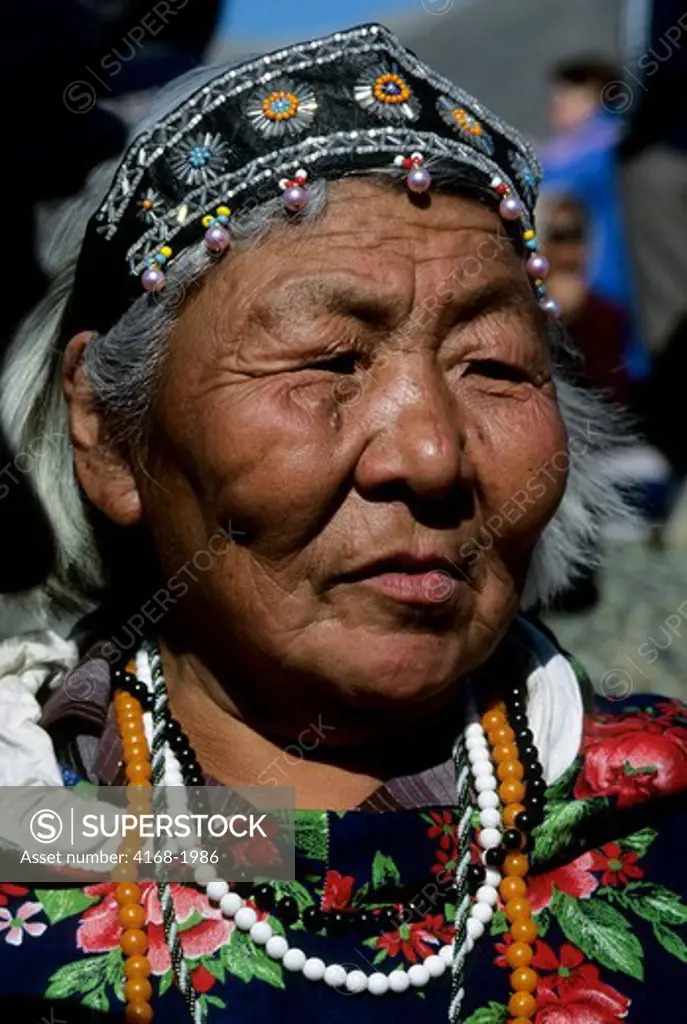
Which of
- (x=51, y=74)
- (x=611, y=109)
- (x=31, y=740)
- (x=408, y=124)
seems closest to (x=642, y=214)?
(x=611, y=109)

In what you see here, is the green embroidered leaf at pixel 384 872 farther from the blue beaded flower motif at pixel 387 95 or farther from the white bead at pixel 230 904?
the blue beaded flower motif at pixel 387 95

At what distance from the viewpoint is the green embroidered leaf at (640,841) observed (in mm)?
2197

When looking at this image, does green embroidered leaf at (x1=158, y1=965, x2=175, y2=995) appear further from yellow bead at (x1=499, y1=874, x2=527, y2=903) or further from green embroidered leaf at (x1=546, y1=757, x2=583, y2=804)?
green embroidered leaf at (x1=546, y1=757, x2=583, y2=804)

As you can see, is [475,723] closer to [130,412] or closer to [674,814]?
[674,814]

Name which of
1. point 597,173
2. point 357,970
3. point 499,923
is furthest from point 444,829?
point 597,173

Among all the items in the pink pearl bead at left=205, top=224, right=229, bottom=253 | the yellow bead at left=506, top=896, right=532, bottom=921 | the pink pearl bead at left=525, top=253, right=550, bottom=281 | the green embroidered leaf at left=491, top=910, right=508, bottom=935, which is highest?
the pink pearl bead at left=205, top=224, right=229, bottom=253

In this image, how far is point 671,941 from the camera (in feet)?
6.89

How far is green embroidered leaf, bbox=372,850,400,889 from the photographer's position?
2064mm

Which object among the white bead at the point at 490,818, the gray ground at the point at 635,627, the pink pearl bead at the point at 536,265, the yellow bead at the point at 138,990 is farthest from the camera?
the gray ground at the point at 635,627

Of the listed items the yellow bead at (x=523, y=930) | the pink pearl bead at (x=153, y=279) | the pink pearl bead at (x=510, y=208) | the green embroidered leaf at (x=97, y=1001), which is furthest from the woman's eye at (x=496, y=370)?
the green embroidered leaf at (x=97, y=1001)

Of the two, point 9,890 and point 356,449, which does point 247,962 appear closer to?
point 9,890

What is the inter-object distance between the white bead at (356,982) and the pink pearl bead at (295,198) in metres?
1.06

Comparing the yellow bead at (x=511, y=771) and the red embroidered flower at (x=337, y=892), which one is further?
the yellow bead at (x=511, y=771)

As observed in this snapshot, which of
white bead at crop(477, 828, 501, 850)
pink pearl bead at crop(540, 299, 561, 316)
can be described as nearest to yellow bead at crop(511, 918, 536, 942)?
white bead at crop(477, 828, 501, 850)
